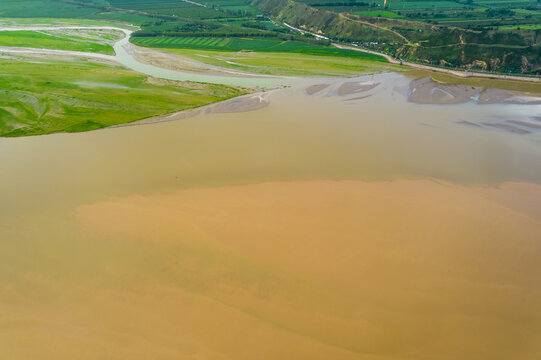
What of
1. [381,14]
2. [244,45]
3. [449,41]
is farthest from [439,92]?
[381,14]

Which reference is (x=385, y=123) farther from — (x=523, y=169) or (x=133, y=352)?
(x=133, y=352)

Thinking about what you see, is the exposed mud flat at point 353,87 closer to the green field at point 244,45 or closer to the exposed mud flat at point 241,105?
the exposed mud flat at point 241,105

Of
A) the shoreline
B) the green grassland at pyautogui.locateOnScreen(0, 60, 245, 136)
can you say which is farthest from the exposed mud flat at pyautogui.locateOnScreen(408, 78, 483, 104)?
the green grassland at pyautogui.locateOnScreen(0, 60, 245, 136)

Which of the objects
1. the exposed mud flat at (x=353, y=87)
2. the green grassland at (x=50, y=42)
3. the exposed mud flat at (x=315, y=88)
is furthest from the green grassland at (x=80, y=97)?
the green grassland at (x=50, y=42)

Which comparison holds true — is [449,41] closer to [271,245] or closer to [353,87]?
[353,87]

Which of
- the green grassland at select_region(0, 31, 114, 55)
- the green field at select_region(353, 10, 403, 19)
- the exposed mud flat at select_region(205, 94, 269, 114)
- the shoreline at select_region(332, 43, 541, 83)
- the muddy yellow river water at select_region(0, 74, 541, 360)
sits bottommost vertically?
the muddy yellow river water at select_region(0, 74, 541, 360)

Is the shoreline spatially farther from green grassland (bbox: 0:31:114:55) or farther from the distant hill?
green grassland (bbox: 0:31:114:55)
